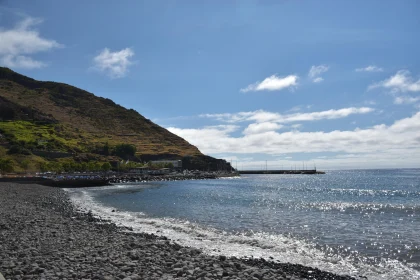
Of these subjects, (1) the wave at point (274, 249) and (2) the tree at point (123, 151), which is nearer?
(1) the wave at point (274, 249)

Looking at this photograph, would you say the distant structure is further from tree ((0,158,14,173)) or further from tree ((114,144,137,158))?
tree ((0,158,14,173))

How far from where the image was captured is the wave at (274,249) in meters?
15.7

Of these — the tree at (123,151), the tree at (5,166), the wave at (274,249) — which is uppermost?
the tree at (123,151)

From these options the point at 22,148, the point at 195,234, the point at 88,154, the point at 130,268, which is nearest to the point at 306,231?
the point at 195,234

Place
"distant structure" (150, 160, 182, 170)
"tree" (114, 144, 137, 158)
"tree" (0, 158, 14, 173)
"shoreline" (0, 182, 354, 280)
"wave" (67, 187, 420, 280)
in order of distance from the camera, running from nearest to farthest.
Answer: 1. "shoreline" (0, 182, 354, 280)
2. "wave" (67, 187, 420, 280)
3. "tree" (0, 158, 14, 173)
4. "tree" (114, 144, 137, 158)
5. "distant structure" (150, 160, 182, 170)

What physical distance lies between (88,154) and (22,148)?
3291cm

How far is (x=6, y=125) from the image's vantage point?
17075cm

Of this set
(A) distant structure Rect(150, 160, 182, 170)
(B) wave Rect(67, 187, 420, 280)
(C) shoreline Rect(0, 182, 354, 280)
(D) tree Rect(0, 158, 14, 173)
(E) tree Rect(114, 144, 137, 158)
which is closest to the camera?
(C) shoreline Rect(0, 182, 354, 280)

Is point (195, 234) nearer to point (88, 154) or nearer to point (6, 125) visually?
point (88, 154)

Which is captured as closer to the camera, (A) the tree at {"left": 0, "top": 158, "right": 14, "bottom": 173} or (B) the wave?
(B) the wave

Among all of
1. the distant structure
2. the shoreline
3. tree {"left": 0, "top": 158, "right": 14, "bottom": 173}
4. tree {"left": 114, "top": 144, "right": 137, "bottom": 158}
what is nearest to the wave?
the shoreline

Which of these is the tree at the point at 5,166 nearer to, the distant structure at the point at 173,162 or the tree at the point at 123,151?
the tree at the point at 123,151

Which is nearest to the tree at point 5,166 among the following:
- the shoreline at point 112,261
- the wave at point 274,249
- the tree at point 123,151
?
the wave at point 274,249

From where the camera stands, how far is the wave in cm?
1568
